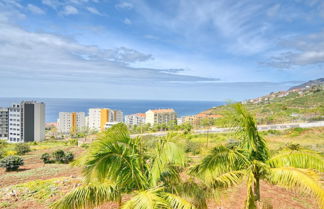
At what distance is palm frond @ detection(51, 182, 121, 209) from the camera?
362 cm

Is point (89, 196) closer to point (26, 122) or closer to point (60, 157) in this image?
point (60, 157)

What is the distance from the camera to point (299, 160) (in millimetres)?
4598

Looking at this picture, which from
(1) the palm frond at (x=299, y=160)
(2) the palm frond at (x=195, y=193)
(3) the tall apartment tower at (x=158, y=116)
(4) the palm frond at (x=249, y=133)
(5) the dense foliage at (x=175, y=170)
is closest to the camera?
(5) the dense foliage at (x=175, y=170)

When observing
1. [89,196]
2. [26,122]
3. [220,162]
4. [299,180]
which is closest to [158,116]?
[26,122]

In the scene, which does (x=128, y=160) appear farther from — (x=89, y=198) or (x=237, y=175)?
(x=237, y=175)

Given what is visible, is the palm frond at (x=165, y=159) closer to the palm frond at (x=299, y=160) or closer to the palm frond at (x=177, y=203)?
the palm frond at (x=177, y=203)

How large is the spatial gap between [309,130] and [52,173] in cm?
2945

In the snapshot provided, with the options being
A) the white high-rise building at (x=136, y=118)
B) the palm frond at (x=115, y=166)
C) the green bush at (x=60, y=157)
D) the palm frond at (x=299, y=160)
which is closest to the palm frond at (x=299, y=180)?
the palm frond at (x=299, y=160)

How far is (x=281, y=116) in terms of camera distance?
133 ft

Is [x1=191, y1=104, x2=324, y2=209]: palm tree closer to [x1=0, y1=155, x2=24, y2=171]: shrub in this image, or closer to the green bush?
[x1=0, y1=155, x2=24, y2=171]: shrub

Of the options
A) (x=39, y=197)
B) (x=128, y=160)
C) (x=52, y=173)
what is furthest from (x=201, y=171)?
(x=52, y=173)

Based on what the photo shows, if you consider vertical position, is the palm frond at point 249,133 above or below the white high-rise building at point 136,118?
above

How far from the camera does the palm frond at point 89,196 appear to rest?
11.9ft

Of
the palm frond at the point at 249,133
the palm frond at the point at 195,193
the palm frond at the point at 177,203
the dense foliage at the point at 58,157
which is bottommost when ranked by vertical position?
the dense foliage at the point at 58,157
